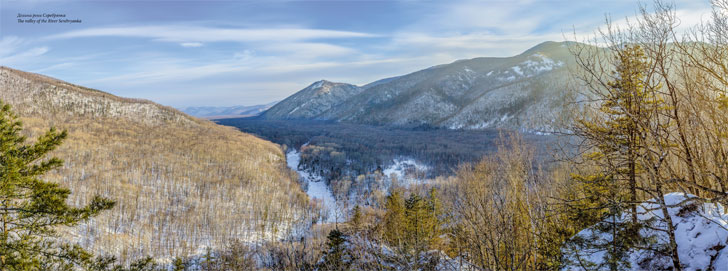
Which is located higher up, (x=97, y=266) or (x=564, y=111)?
(x=564, y=111)

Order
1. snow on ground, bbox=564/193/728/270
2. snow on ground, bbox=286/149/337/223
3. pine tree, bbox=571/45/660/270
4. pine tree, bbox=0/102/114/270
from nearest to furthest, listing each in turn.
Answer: snow on ground, bbox=564/193/728/270 < pine tree, bbox=571/45/660/270 < pine tree, bbox=0/102/114/270 < snow on ground, bbox=286/149/337/223

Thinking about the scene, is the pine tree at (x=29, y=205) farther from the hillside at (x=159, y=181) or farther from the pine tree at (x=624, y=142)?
the hillside at (x=159, y=181)

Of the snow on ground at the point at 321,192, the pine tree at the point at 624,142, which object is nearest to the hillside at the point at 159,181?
the snow on ground at the point at 321,192

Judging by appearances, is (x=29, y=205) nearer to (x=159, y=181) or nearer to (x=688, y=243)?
(x=688, y=243)

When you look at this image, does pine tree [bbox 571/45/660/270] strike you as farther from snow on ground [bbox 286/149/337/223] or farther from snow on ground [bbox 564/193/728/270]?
snow on ground [bbox 286/149/337/223]

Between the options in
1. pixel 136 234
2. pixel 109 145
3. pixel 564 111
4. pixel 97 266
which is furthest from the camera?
pixel 109 145

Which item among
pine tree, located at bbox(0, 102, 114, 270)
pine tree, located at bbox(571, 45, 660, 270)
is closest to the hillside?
pine tree, located at bbox(0, 102, 114, 270)

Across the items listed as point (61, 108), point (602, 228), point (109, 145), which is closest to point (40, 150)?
point (602, 228)

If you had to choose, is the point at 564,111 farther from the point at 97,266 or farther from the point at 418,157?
the point at 418,157
